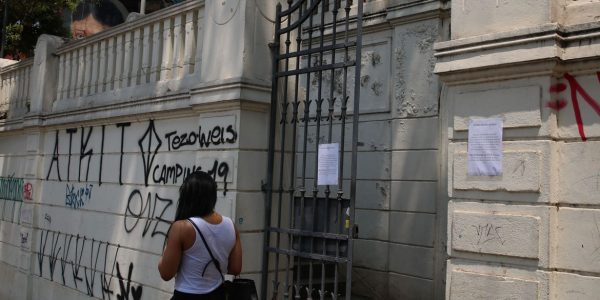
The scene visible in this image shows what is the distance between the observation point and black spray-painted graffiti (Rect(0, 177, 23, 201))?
909 centimetres

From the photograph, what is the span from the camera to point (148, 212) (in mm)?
6000

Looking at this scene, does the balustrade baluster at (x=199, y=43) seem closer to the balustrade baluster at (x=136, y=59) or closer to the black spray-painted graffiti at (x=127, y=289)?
the balustrade baluster at (x=136, y=59)

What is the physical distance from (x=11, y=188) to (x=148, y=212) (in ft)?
15.3

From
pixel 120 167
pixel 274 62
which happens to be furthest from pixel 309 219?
pixel 120 167

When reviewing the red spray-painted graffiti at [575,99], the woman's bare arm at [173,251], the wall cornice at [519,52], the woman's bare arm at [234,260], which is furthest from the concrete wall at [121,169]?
the red spray-painted graffiti at [575,99]

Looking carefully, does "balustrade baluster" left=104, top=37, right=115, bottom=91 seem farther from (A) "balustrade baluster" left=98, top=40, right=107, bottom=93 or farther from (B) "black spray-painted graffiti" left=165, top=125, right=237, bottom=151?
(B) "black spray-painted graffiti" left=165, top=125, right=237, bottom=151

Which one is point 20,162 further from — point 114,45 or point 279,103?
point 279,103

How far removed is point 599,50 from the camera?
10.4ft

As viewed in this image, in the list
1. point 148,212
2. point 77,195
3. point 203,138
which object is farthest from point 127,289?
point 203,138

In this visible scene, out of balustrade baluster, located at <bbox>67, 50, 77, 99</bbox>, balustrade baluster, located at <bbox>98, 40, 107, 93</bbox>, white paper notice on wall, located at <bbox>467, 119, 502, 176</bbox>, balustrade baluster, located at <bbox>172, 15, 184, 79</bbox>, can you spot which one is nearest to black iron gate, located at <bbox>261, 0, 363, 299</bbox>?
white paper notice on wall, located at <bbox>467, 119, 502, 176</bbox>

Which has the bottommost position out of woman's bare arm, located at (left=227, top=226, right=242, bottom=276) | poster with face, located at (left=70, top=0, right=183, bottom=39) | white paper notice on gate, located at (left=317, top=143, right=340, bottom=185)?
woman's bare arm, located at (left=227, top=226, right=242, bottom=276)

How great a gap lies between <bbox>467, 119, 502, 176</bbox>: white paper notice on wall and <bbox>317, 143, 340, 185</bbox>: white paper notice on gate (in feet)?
3.37

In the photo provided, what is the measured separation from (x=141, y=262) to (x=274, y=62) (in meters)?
Answer: 2.58

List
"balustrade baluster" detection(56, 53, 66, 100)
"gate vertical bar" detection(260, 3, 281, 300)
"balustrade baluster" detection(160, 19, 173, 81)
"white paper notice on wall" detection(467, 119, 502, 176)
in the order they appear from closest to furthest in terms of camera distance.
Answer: "white paper notice on wall" detection(467, 119, 502, 176), "gate vertical bar" detection(260, 3, 281, 300), "balustrade baluster" detection(160, 19, 173, 81), "balustrade baluster" detection(56, 53, 66, 100)
